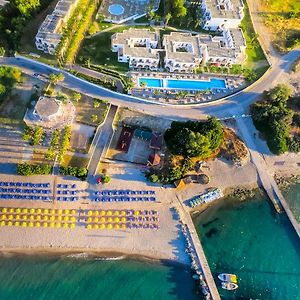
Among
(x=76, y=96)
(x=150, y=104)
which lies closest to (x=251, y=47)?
(x=150, y=104)

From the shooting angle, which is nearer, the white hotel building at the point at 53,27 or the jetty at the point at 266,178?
the jetty at the point at 266,178

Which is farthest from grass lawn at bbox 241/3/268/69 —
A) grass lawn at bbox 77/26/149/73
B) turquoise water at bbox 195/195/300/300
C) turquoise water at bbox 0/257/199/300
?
turquoise water at bbox 0/257/199/300

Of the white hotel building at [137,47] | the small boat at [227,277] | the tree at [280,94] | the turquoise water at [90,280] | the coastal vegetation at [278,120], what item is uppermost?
the white hotel building at [137,47]

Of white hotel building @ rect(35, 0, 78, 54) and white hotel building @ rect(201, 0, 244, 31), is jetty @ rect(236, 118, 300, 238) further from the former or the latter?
white hotel building @ rect(35, 0, 78, 54)

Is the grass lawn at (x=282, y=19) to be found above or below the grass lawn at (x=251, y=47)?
above

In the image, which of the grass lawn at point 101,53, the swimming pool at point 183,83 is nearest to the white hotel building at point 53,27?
the grass lawn at point 101,53

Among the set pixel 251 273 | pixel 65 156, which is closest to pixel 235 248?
pixel 251 273

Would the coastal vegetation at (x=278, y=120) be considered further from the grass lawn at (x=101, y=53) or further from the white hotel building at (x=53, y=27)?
the white hotel building at (x=53, y=27)
